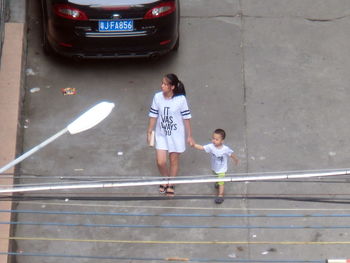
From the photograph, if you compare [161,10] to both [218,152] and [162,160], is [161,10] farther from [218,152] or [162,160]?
[218,152]

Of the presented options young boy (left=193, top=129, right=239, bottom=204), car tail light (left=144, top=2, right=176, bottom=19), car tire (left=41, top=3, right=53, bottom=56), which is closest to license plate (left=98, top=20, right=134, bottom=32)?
car tail light (left=144, top=2, right=176, bottom=19)

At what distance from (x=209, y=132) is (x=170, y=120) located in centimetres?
139

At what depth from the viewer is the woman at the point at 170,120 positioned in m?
8.51

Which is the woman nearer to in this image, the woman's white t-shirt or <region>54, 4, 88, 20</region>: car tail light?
the woman's white t-shirt

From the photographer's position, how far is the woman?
8508 millimetres

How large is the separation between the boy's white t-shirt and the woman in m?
0.20

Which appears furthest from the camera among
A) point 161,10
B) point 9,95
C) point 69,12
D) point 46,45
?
point 46,45

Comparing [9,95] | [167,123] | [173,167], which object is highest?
[9,95]

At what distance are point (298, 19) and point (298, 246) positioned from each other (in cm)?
383

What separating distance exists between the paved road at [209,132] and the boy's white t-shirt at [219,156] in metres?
0.35

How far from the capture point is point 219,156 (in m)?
8.66

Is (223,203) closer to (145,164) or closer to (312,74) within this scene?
(145,164)

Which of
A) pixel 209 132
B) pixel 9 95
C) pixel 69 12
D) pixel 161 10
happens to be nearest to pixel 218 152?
pixel 209 132

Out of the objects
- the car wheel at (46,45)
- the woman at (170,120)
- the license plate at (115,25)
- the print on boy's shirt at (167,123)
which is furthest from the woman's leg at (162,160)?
the car wheel at (46,45)
